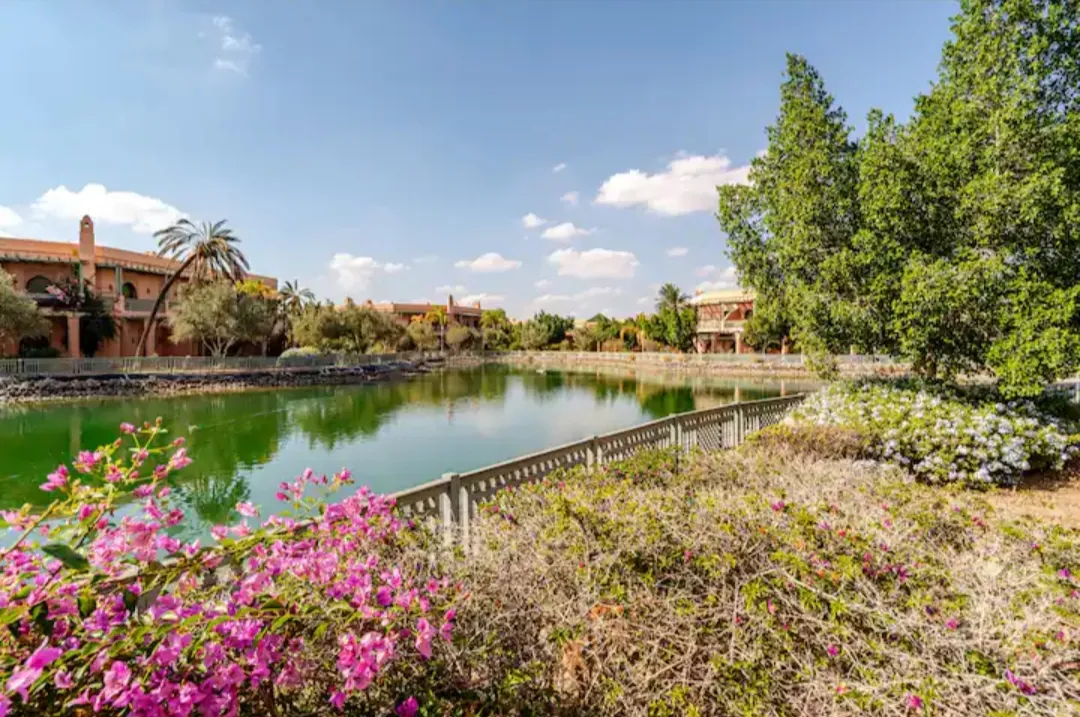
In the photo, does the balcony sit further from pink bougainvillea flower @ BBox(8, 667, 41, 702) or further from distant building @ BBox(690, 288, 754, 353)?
pink bougainvillea flower @ BBox(8, 667, 41, 702)

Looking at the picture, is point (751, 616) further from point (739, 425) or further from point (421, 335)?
point (421, 335)

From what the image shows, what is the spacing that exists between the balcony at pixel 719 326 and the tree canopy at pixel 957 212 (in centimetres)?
4675

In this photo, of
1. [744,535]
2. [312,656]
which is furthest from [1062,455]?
[312,656]

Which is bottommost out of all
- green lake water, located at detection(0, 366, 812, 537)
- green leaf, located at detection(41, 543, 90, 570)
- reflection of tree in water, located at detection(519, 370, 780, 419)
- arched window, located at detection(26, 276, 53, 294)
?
reflection of tree in water, located at detection(519, 370, 780, 419)

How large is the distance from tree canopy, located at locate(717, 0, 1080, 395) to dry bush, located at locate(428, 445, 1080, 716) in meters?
6.95

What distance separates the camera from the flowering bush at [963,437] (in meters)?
8.11

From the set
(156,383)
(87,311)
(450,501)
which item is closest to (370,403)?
(156,383)

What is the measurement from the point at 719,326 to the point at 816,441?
180 ft

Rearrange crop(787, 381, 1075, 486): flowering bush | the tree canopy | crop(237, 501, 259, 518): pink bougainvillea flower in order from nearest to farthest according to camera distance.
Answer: crop(237, 501, 259, 518): pink bougainvillea flower < crop(787, 381, 1075, 486): flowering bush < the tree canopy

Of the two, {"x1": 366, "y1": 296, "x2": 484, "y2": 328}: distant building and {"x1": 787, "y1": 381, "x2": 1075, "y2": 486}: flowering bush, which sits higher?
{"x1": 366, "y1": 296, "x2": 484, "y2": 328}: distant building

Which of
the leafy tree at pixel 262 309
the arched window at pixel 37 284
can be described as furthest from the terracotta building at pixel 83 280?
the leafy tree at pixel 262 309

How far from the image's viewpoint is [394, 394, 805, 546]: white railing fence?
4.50 metres

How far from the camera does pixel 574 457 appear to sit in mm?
6656

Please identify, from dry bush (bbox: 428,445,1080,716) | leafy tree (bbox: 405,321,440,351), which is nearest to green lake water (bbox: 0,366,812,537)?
dry bush (bbox: 428,445,1080,716)
